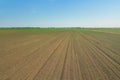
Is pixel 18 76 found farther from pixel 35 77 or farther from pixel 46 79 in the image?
pixel 46 79

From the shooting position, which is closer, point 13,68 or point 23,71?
point 23,71

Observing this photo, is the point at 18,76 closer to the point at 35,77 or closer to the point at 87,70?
the point at 35,77

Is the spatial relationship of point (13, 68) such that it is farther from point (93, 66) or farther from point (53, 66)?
point (93, 66)

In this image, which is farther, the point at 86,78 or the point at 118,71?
the point at 118,71

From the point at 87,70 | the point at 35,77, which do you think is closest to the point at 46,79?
the point at 35,77

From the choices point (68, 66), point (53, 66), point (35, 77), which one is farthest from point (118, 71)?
point (35, 77)

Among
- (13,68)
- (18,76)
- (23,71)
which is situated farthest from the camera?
(13,68)

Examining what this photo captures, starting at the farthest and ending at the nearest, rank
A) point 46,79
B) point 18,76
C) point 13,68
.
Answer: point 13,68
point 18,76
point 46,79

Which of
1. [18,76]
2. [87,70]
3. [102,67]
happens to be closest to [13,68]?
[18,76]
